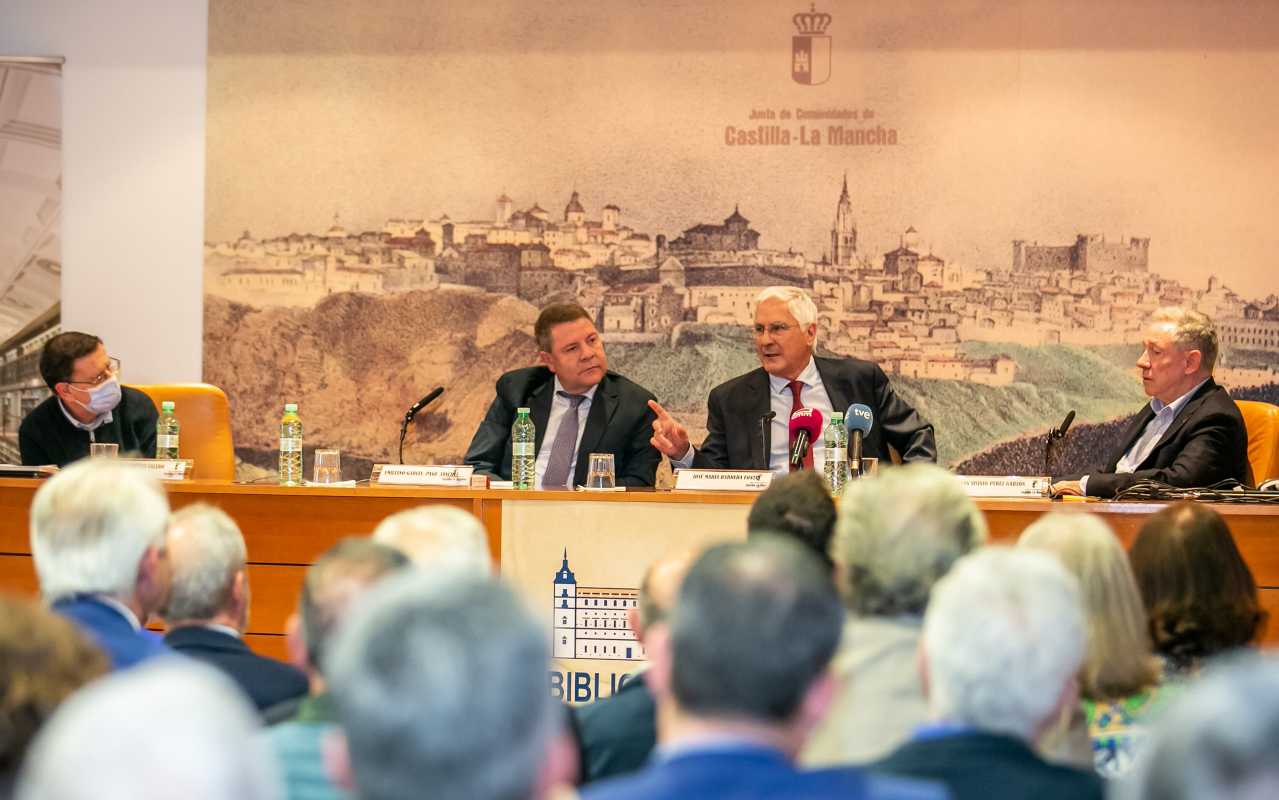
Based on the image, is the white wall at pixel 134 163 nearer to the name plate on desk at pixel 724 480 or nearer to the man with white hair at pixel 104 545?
the name plate on desk at pixel 724 480

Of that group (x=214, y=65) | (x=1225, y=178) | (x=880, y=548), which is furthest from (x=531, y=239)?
(x=880, y=548)

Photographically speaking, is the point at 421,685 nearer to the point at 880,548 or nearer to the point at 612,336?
the point at 880,548

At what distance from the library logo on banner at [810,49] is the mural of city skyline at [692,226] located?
30 mm

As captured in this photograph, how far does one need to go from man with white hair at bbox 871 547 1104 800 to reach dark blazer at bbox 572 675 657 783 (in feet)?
1.78

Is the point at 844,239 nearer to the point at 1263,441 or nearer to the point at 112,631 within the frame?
the point at 1263,441

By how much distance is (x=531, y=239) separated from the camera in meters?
6.37

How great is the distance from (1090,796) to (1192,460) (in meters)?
3.42

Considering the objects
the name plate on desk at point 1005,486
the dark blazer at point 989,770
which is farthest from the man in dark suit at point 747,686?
the name plate on desk at point 1005,486

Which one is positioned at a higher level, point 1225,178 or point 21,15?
point 21,15

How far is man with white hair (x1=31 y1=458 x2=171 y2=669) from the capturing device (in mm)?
2488

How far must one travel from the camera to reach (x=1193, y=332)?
5.16m

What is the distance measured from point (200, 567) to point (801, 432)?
266cm

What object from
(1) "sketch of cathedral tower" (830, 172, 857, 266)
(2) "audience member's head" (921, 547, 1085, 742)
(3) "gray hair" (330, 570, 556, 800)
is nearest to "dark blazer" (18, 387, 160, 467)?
(1) "sketch of cathedral tower" (830, 172, 857, 266)

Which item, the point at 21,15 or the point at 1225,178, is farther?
the point at 21,15
